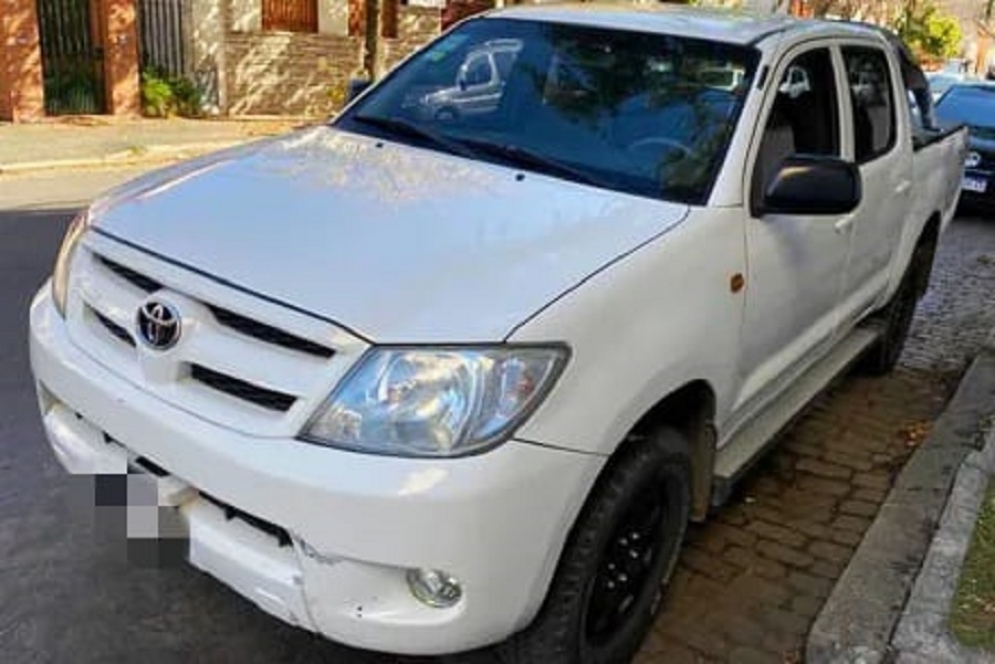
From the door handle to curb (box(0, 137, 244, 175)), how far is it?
793 cm

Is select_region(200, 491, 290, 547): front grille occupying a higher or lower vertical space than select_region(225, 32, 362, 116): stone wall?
higher

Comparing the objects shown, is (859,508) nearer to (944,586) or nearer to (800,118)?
(944,586)

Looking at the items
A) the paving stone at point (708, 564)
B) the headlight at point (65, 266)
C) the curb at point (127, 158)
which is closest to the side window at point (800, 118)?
the paving stone at point (708, 564)

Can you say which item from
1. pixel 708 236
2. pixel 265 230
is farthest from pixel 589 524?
pixel 265 230

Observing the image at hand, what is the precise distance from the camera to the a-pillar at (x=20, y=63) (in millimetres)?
12641

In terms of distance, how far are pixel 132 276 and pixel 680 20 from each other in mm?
2232

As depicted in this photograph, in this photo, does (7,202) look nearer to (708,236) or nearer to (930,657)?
(708,236)

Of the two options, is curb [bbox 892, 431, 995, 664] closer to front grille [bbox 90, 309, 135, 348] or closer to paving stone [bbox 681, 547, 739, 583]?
paving stone [bbox 681, 547, 739, 583]

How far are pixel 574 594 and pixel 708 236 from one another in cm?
105

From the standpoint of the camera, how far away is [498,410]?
220cm

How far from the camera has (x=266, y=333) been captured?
231 cm

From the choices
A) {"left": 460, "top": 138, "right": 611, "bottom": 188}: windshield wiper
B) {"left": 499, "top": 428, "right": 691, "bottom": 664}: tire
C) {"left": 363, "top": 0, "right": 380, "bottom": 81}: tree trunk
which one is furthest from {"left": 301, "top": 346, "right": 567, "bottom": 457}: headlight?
{"left": 363, "top": 0, "right": 380, "bottom": 81}: tree trunk

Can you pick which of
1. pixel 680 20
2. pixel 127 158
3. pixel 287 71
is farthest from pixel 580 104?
pixel 287 71

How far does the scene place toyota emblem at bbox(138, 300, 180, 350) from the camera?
2406 millimetres
